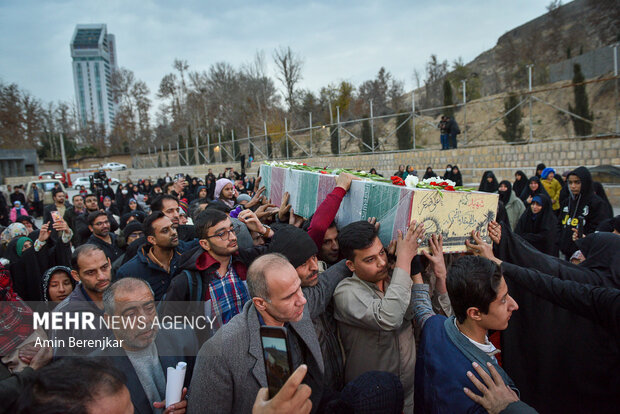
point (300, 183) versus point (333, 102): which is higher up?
point (333, 102)

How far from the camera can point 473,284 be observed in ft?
5.91

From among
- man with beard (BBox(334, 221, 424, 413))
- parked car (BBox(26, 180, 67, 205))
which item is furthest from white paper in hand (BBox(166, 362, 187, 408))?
parked car (BBox(26, 180, 67, 205))

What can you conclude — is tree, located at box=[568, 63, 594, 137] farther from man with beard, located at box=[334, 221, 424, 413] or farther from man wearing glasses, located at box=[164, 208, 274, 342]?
man wearing glasses, located at box=[164, 208, 274, 342]

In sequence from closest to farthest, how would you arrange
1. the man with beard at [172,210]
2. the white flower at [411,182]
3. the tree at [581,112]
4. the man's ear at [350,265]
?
the man's ear at [350,265], the white flower at [411,182], the man with beard at [172,210], the tree at [581,112]

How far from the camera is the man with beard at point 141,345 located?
183 cm

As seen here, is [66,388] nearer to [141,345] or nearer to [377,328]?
[141,345]

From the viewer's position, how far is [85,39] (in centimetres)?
12938

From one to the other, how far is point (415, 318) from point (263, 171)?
4.06 meters

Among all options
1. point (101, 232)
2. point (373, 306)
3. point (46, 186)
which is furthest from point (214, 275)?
point (46, 186)

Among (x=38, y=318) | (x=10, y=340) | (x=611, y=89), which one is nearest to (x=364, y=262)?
(x=10, y=340)

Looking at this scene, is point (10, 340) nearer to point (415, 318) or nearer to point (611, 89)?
point (415, 318)

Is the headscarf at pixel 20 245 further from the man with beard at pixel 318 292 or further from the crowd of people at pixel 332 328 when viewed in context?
the man with beard at pixel 318 292

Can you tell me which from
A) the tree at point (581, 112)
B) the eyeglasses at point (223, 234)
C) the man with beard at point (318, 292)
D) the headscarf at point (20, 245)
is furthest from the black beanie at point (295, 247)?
the tree at point (581, 112)

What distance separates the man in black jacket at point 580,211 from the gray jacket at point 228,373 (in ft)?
18.3
